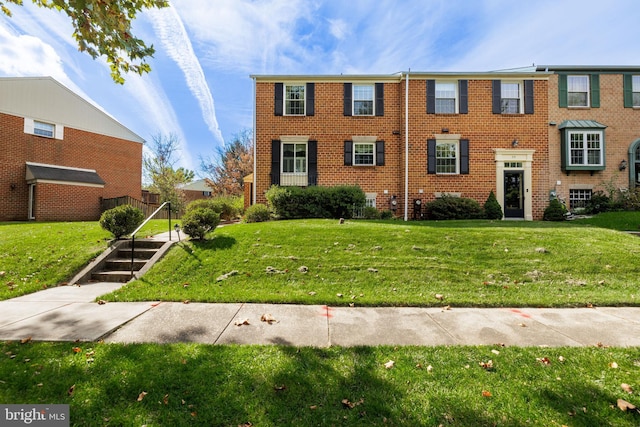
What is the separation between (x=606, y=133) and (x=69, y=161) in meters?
29.9

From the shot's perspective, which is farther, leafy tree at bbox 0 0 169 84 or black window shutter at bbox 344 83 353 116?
black window shutter at bbox 344 83 353 116

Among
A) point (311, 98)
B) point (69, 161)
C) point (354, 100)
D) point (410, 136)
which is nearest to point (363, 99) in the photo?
point (354, 100)

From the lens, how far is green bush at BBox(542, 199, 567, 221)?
498 inches

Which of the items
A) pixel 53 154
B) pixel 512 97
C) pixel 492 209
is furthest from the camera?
pixel 53 154

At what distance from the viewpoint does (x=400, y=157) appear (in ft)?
45.7

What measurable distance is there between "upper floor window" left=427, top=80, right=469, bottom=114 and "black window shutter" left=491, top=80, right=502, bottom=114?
4.16ft

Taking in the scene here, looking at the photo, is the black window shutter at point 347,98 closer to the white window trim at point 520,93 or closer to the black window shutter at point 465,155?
the black window shutter at point 465,155

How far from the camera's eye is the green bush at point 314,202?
11.4 meters

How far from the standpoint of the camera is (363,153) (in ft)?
46.2

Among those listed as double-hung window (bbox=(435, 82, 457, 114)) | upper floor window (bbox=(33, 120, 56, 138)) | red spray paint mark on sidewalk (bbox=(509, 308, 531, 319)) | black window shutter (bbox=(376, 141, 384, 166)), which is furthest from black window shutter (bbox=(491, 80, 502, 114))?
upper floor window (bbox=(33, 120, 56, 138))

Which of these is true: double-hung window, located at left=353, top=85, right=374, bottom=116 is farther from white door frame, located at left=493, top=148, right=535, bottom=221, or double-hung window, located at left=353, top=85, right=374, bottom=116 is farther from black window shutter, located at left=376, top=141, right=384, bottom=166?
white door frame, located at left=493, top=148, right=535, bottom=221

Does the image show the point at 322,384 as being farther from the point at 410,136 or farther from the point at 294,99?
the point at 294,99

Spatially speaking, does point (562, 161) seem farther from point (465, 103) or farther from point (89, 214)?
point (89, 214)

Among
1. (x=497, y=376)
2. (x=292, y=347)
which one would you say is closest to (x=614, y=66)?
(x=497, y=376)
